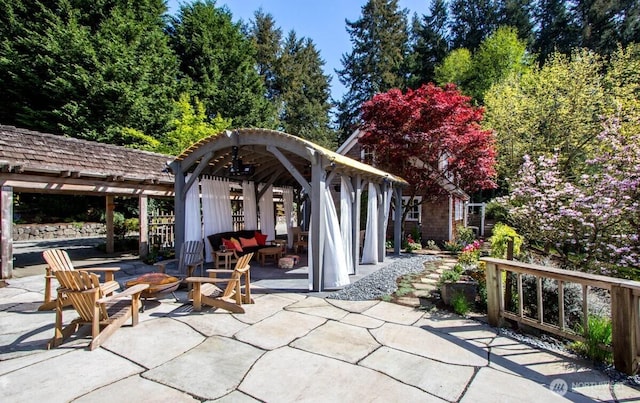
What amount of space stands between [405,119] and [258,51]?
69.4 feet

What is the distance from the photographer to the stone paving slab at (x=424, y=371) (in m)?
2.86

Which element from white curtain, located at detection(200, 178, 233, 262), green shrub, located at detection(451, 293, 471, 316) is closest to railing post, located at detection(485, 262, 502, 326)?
green shrub, located at detection(451, 293, 471, 316)

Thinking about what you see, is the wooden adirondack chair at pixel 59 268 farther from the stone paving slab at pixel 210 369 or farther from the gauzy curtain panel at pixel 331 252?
the gauzy curtain panel at pixel 331 252

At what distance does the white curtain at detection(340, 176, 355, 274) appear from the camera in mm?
6828

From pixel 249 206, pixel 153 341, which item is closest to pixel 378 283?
pixel 153 341

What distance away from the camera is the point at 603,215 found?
6434mm

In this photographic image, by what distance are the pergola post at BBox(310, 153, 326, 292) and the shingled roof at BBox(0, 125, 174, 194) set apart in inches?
172

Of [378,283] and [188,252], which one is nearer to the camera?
[378,283]

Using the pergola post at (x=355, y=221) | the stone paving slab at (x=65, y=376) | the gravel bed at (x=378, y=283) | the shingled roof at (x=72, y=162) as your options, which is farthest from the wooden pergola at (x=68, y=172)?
the gravel bed at (x=378, y=283)

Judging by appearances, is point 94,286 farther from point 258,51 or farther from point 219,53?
point 258,51

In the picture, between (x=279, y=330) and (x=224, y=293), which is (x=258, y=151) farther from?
(x=279, y=330)

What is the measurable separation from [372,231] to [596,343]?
5.53 m

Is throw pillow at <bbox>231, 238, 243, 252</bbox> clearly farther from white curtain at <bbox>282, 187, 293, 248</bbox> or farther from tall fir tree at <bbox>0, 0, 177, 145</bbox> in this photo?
tall fir tree at <bbox>0, 0, 177, 145</bbox>

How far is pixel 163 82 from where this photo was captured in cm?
1897
